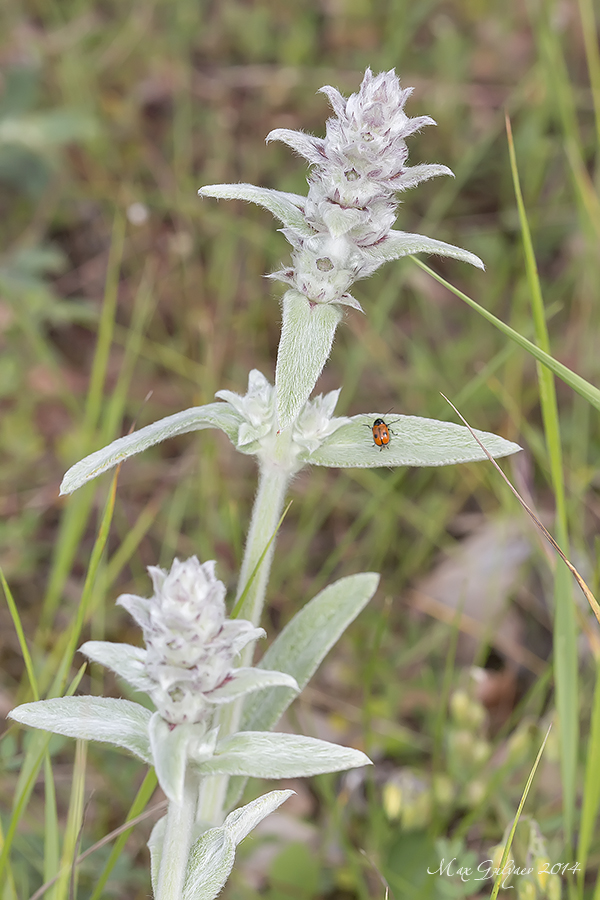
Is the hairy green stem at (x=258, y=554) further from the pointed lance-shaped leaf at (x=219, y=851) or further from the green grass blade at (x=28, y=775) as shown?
the green grass blade at (x=28, y=775)

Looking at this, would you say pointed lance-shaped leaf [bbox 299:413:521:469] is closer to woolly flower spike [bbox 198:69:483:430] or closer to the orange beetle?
the orange beetle

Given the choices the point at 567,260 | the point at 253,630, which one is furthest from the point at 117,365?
the point at 253,630

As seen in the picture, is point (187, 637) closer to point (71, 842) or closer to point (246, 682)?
point (246, 682)

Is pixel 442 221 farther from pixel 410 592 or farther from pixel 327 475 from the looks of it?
pixel 410 592

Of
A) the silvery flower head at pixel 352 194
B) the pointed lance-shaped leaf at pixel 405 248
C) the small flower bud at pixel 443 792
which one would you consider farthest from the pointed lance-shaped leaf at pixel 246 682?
the small flower bud at pixel 443 792

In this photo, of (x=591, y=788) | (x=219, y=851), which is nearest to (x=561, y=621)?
(x=591, y=788)

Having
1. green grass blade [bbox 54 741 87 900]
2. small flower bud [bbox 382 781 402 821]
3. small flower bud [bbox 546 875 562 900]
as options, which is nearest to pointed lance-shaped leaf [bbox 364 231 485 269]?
green grass blade [bbox 54 741 87 900]
